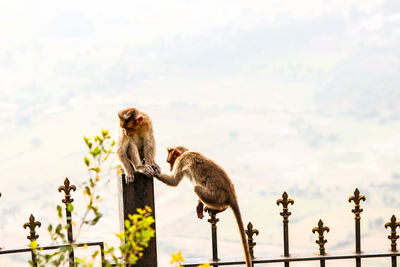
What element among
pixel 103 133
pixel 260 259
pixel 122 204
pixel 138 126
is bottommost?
pixel 260 259

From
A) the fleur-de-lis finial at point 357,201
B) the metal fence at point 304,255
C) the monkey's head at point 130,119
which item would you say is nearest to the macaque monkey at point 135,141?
the monkey's head at point 130,119

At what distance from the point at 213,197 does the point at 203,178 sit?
256 millimetres

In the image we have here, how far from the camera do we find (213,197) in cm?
538

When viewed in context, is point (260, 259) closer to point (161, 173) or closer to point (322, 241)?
point (322, 241)

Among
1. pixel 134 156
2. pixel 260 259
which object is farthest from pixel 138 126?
pixel 260 259

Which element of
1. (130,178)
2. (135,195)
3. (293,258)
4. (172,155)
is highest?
(172,155)

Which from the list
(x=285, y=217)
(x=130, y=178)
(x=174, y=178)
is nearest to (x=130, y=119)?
(x=174, y=178)

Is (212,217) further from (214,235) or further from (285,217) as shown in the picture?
(285,217)

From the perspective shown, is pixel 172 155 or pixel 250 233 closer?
pixel 250 233

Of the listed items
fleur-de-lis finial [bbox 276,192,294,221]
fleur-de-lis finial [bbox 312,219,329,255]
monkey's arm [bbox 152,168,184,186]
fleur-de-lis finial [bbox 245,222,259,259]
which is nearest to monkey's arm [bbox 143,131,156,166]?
monkey's arm [bbox 152,168,184,186]

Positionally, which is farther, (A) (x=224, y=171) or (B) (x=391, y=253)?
(A) (x=224, y=171)

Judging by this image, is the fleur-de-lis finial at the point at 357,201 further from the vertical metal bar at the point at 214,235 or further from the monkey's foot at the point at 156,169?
the monkey's foot at the point at 156,169

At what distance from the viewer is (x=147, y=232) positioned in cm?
325

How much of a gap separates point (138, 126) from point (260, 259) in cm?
182
